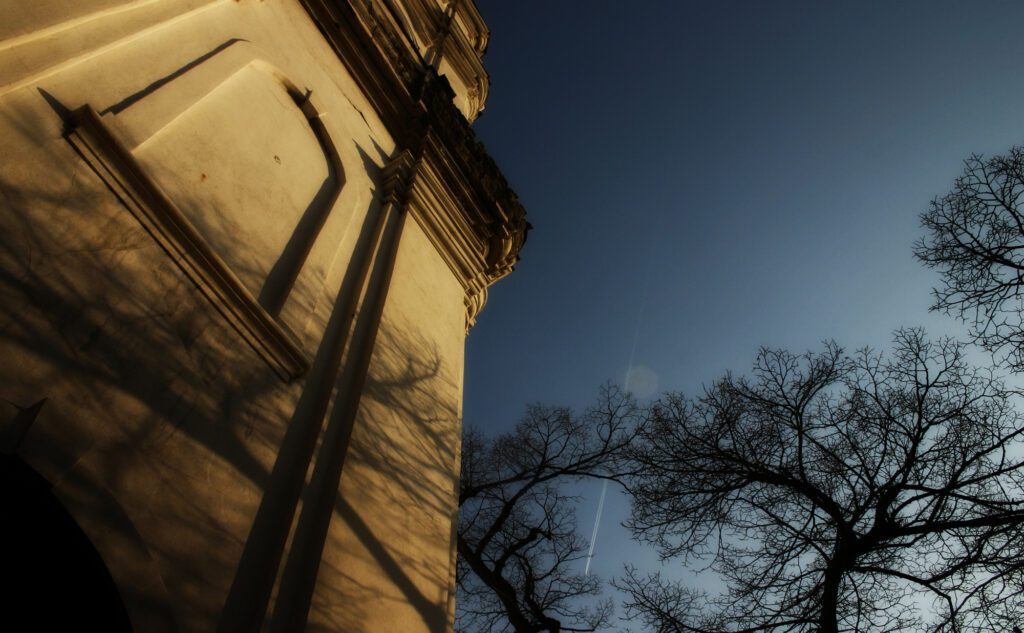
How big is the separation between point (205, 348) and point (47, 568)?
148cm

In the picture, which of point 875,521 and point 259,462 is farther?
point 875,521

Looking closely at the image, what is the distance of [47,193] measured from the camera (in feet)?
10.3

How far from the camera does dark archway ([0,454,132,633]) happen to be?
2.44m

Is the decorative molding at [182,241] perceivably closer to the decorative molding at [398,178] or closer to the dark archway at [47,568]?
the dark archway at [47,568]

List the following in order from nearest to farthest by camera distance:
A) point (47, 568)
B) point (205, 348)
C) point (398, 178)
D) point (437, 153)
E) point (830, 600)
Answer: point (47, 568), point (205, 348), point (830, 600), point (398, 178), point (437, 153)

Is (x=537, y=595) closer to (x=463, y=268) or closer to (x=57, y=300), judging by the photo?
(x=463, y=268)

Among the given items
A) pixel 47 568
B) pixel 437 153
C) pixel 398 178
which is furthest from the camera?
pixel 437 153

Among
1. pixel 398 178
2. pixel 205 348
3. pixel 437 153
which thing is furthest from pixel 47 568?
pixel 437 153

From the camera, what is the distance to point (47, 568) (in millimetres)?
2508

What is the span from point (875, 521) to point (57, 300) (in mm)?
8000

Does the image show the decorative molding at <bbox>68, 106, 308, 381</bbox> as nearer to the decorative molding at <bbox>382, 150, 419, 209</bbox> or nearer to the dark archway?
the dark archway

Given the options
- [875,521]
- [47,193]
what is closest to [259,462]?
[47,193]

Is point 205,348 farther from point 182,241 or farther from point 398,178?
point 398,178

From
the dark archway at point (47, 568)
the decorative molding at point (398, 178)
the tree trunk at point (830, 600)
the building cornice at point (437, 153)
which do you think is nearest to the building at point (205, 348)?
the dark archway at point (47, 568)
